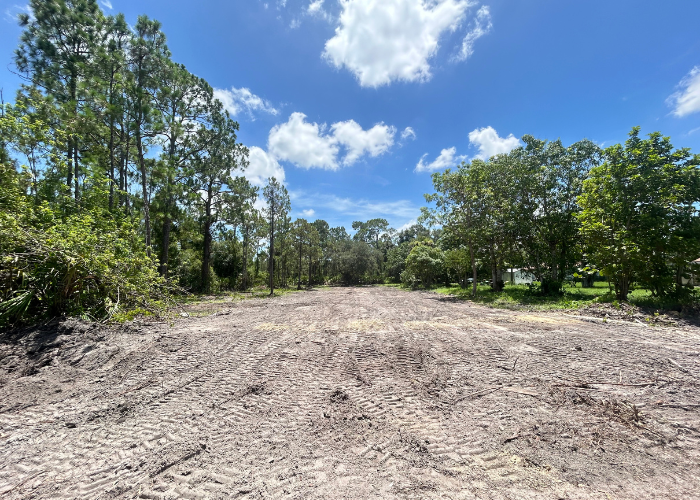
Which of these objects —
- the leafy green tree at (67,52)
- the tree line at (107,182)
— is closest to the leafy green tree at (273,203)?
the tree line at (107,182)

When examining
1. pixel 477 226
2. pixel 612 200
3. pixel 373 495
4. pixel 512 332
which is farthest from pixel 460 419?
pixel 477 226

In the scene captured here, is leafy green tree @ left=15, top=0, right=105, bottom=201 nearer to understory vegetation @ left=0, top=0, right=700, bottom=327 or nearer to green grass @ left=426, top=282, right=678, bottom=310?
understory vegetation @ left=0, top=0, right=700, bottom=327

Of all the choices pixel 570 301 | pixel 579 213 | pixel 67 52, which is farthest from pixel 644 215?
pixel 67 52

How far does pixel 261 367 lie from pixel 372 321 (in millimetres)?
4482

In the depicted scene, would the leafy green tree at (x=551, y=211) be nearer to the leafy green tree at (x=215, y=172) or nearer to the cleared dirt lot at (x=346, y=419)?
the cleared dirt lot at (x=346, y=419)

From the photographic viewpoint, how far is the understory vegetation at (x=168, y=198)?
644cm

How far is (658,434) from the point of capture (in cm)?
256

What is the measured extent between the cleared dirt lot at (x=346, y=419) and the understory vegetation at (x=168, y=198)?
212 cm

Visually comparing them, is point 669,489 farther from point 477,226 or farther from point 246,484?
point 477,226

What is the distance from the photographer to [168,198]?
1644 centimetres

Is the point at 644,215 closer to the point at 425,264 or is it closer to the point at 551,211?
the point at 551,211

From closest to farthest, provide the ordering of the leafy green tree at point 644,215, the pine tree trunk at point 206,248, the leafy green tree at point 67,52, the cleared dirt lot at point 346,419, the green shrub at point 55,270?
the cleared dirt lot at point 346,419 < the green shrub at point 55,270 < the leafy green tree at point 644,215 < the leafy green tree at point 67,52 < the pine tree trunk at point 206,248

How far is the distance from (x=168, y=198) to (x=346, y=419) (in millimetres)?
18082

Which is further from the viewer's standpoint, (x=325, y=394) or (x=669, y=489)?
(x=325, y=394)
